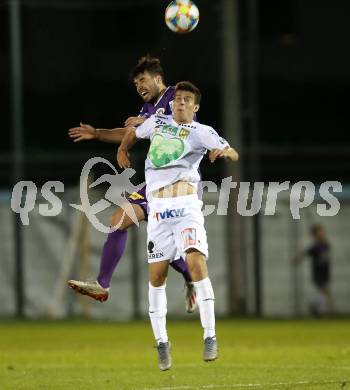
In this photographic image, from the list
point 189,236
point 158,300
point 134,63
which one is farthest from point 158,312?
point 134,63

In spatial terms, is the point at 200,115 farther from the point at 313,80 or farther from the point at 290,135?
the point at 313,80

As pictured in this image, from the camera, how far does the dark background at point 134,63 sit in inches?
1511

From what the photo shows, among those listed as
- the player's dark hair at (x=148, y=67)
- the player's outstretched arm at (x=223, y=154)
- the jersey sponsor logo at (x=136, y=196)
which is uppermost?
the player's dark hair at (x=148, y=67)

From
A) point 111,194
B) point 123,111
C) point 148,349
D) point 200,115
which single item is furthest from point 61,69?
point 148,349

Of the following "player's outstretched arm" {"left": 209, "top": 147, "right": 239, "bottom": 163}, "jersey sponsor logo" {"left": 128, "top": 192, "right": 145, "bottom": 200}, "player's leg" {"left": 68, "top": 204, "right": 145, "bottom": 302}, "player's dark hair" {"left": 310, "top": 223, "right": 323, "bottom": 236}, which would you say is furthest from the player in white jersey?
"player's dark hair" {"left": 310, "top": 223, "right": 323, "bottom": 236}

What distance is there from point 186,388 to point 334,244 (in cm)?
1390

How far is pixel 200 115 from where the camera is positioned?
3781 centimetres

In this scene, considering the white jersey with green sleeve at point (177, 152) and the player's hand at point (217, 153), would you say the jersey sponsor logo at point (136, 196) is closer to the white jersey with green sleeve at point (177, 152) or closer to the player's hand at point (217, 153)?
the white jersey with green sleeve at point (177, 152)

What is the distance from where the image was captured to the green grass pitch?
1234 centimetres

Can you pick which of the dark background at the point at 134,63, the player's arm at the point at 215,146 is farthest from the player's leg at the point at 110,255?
the dark background at the point at 134,63

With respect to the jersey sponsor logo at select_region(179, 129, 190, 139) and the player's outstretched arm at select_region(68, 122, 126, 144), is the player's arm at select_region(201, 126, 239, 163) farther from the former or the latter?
the player's outstretched arm at select_region(68, 122, 126, 144)

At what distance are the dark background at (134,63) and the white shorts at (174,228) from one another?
2509 centimetres

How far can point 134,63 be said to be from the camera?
134 ft

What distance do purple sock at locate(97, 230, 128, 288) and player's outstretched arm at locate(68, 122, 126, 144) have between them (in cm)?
116
